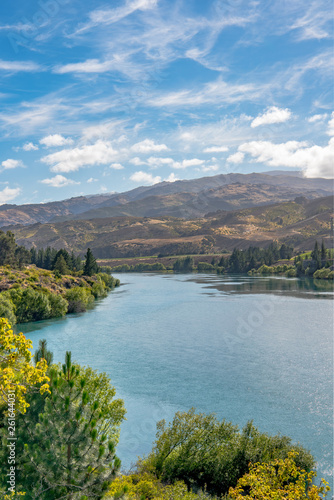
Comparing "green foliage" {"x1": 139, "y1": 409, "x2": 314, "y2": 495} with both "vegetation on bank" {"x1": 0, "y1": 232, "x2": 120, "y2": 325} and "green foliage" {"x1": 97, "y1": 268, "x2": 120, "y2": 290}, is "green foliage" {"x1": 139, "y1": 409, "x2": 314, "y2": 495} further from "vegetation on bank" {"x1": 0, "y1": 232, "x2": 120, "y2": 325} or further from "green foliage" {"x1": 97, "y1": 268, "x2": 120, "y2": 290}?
"green foliage" {"x1": 97, "y1": 268, "x2": 120, "y2": 290}

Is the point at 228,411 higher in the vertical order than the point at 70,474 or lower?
lower

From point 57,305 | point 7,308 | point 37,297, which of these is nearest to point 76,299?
point 57,305

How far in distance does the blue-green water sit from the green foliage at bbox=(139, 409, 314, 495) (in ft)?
13.3

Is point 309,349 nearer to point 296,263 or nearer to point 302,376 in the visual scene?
point 302,376

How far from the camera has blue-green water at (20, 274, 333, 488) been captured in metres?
30.6

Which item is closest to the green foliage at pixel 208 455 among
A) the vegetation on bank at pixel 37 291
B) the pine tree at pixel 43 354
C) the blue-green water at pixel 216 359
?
the blue-green water at pixel 216 359

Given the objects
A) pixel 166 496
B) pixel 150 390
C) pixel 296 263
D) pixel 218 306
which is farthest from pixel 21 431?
pixel 296 263

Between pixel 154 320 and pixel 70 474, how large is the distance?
2385 inches

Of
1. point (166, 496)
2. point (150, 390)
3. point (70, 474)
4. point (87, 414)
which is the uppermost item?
point (87, 414)

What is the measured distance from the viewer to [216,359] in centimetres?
4741

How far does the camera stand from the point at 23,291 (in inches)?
2894

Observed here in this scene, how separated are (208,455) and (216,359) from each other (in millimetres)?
26549

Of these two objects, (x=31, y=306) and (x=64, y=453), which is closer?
(x=64, y=453)

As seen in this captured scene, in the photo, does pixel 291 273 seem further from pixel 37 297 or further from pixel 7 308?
pixel 7 308
